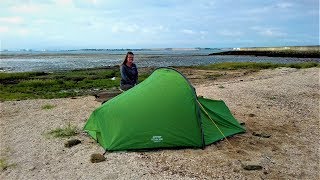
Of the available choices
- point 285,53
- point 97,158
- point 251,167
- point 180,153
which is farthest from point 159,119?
point 285,53

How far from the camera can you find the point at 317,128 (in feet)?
39.6

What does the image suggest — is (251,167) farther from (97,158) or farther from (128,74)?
(128,74)

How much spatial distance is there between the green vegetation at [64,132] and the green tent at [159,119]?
2.61 ft

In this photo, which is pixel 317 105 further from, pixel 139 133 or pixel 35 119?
pixel 35 119

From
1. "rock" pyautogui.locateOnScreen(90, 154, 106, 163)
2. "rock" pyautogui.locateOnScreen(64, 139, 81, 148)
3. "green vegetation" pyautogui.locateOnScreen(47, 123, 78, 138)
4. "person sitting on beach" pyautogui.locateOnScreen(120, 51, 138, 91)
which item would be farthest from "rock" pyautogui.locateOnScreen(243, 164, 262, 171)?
"person sitting on beach" pyautogui.locateOnScreen(120, 51, 138, 91)

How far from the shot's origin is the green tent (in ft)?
31.2

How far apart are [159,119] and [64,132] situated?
10.8 feet

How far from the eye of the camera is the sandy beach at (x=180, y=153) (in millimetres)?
8141

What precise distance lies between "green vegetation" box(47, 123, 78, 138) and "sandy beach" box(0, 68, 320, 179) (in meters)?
0.22

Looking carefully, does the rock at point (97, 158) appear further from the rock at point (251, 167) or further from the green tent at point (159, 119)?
the rock at point (251, 167)

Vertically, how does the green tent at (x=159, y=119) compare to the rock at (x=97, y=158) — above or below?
above

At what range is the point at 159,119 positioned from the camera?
972 centimetres

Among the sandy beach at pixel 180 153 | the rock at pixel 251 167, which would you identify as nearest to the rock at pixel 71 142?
the sandy beach at pixel 180 153

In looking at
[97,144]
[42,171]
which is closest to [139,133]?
[97,144]
